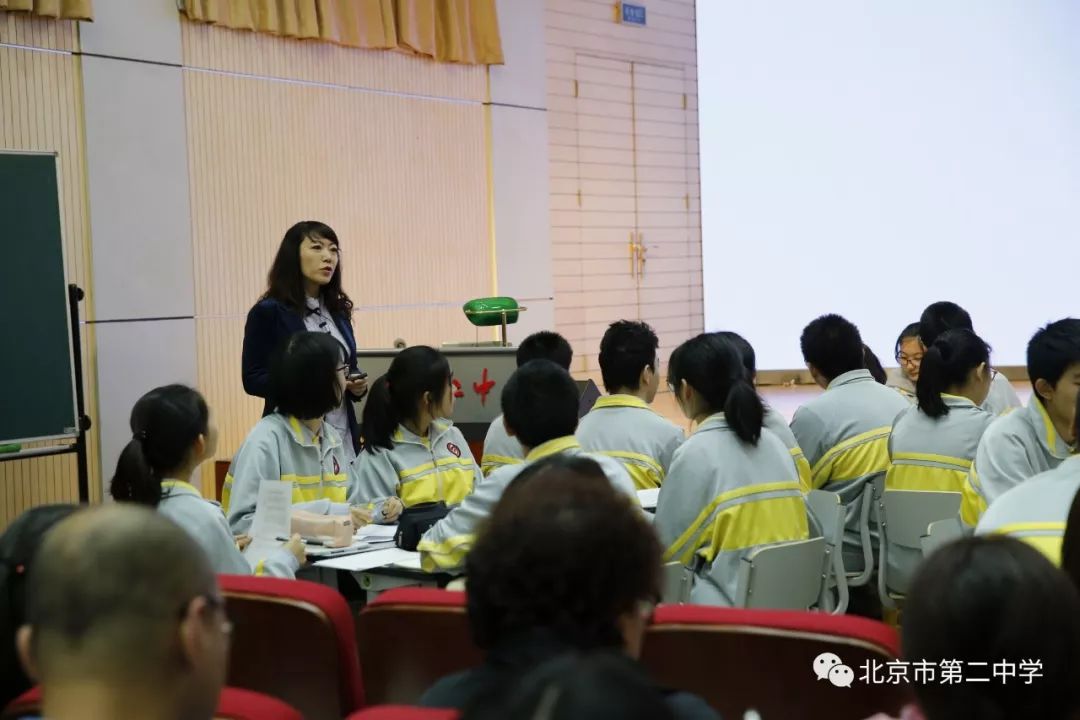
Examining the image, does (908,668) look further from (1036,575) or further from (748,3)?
(748,3)

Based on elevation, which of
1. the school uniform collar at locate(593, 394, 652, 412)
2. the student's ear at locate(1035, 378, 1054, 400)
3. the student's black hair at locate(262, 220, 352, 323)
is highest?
the student's black hair at locate(262, 220, 352, 323)

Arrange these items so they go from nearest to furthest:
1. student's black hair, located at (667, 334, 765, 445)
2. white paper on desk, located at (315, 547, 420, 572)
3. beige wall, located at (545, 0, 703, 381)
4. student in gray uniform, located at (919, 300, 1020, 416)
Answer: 1. white paper on desk, located at (315, 547, 420, 572)
2. student's black hair, located at (667, 334, 765, 445)
3. student in gray uniform, located at (919, 300, 1020, 416)
4. beige wall, located at (545, 0, 703, 381)

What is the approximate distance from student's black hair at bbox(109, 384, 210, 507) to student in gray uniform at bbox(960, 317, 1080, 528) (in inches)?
76.1

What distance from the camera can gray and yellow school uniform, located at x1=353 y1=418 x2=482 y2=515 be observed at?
379 cm

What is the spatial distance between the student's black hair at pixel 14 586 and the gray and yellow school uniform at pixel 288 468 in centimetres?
180

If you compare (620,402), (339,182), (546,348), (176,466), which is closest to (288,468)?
(176,466)

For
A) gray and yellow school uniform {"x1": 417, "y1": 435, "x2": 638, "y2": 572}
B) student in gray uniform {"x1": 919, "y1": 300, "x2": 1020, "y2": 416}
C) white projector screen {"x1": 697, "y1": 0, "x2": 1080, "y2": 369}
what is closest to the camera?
gray and yellow school uniform {"x1": 417, "y1": 435, "x2": 638, "y2": 572}

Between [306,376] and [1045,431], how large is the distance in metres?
2.01

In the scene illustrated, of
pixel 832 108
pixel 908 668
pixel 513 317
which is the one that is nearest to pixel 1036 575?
pixel 908 668

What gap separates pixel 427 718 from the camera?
1310 mm

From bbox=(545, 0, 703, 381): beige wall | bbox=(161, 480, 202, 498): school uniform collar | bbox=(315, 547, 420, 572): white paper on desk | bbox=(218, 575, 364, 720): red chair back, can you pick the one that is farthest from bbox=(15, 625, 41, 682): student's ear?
→ bbox=(545, 0, 703, 381): beige wall

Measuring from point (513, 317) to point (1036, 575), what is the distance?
4934mm

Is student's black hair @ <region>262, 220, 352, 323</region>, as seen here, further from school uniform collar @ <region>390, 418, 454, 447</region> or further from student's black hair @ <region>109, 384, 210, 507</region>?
student's black hair @ <region>109, 384, 210, 507</region>

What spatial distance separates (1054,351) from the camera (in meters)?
3.04
